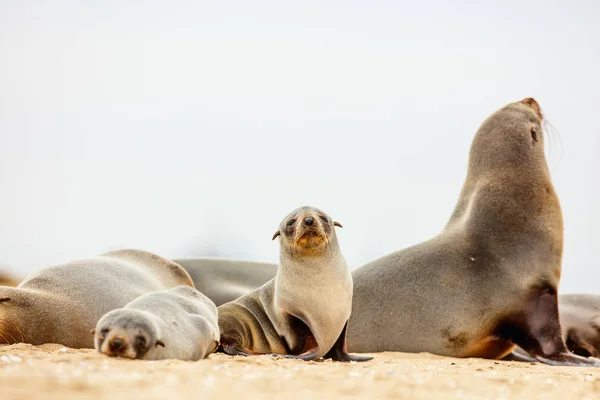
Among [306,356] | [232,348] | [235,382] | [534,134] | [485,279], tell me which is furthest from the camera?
[534,134]

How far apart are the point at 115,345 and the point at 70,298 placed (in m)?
2.12

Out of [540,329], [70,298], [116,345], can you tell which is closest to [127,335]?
[116,345]

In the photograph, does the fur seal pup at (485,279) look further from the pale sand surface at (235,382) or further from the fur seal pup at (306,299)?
the pale sand surface at (235,382)

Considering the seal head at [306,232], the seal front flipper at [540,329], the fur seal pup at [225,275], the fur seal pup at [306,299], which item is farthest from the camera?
the fur seal pup at [225,275]

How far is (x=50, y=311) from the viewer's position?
6.20 m

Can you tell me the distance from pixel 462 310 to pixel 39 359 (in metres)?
4.46

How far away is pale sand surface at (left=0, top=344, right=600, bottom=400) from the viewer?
2902mm

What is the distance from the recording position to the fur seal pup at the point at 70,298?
5992 mm

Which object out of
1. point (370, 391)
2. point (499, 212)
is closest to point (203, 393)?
point (370, 391)

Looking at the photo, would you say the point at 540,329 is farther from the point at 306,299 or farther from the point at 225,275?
the point at 225,275

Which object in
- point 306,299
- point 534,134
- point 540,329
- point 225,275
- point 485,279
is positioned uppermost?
point 534,134

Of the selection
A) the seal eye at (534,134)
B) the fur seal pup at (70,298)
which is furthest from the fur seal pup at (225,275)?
the seal eye at (534,134)

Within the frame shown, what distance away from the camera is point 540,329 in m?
7.62

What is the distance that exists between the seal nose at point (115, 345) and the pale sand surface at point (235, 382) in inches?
2.7
